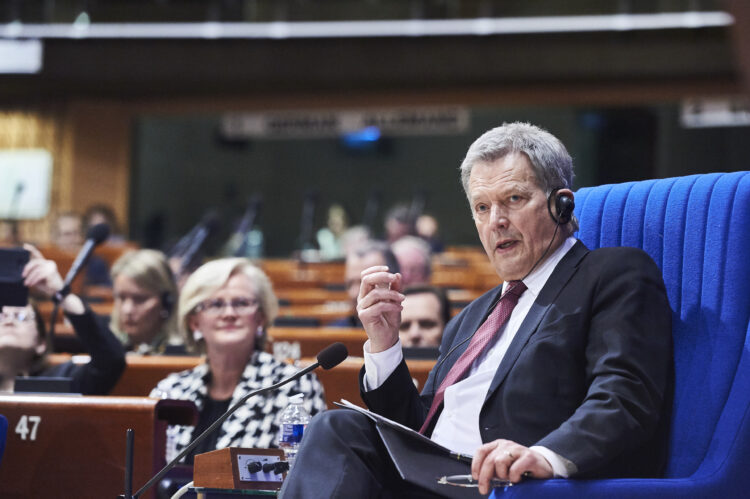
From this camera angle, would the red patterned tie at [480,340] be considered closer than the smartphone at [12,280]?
Yes

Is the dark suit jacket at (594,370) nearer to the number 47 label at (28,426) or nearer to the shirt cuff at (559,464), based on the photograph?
the shirt cuff at (559,464)

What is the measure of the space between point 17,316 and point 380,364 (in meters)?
1.50

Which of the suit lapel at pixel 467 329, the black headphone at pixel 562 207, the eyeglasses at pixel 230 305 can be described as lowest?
the eyeglasses at pixel 230 305

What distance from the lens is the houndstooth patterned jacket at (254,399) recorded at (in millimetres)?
2615

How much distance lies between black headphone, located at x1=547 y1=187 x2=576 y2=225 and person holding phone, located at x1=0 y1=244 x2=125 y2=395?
1583mm

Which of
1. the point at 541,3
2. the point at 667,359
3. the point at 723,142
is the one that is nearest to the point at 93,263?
the point at 541,3

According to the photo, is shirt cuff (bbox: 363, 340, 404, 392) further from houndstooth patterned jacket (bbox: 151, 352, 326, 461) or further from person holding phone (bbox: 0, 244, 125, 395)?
person holding phone (bbox: 0, 244, 125, 395)

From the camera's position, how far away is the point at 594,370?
5.63 feet

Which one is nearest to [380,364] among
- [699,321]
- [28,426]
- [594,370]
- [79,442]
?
[594,370]

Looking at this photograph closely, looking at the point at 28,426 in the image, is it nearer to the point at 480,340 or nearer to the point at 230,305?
the point at 230,305

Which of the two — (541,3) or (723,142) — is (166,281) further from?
(723,142)

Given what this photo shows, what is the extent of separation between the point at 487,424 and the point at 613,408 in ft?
0.93

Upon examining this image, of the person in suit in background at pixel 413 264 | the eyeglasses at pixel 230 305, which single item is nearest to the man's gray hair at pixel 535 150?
the eyeglasses at pixel 230 305

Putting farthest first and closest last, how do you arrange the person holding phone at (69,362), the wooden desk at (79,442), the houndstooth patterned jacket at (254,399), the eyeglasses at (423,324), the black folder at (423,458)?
the eyeglasses at (423,324)
the person holding phone at (69,362)
the houndstooth patterned jacket at (254,399)
the wooden desk at (79,442)
the black folder at (423,458)
